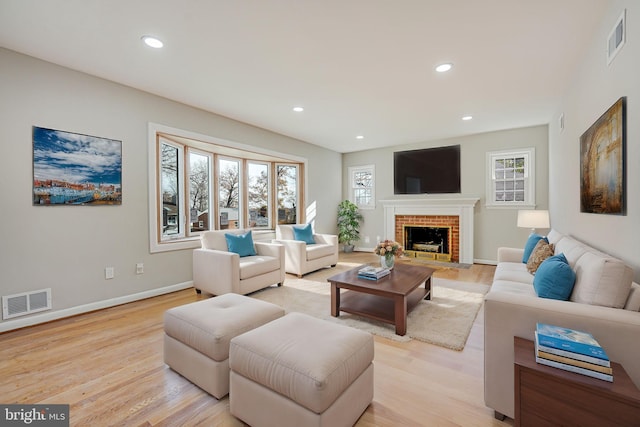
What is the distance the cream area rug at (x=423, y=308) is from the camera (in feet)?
8.32

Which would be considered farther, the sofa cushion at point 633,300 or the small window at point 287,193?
the small window at point 287,193

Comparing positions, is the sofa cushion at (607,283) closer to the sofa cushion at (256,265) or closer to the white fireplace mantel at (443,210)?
the sofa cushion at (256,265)

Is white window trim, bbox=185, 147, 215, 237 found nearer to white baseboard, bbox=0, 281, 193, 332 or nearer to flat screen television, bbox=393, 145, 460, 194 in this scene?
white baseboard, bbox=0, 281, 193, 332

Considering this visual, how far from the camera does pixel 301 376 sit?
4.11 ft

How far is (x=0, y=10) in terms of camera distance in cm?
206

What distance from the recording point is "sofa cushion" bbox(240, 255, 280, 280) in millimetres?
3521

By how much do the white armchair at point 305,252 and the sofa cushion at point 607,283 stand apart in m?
3.43

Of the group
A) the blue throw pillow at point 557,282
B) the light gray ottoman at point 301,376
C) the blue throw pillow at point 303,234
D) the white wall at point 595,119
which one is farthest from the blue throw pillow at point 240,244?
the white wall at point 595,119

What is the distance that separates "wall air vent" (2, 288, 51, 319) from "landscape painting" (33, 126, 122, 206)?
2.83 feet

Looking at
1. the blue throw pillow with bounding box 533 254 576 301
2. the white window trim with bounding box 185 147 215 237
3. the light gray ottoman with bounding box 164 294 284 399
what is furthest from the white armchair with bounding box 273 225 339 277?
the blue throw pillow with bounding box 533 254 576 301

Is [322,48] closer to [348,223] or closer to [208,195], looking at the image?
[208,195]

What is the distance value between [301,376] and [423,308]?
229 centimetres

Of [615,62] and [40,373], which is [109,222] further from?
[615,62]

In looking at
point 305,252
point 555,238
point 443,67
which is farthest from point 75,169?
point 555,238
